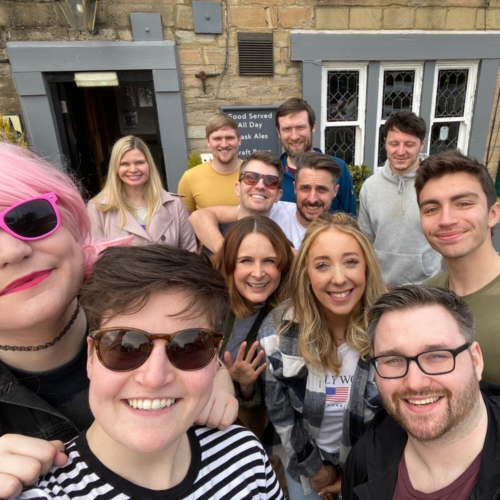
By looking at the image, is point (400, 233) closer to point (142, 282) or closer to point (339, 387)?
point (339, 387)

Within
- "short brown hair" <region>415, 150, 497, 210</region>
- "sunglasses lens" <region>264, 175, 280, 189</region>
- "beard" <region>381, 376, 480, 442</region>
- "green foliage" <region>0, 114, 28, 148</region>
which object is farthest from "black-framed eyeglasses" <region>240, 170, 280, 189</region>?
"green foliage" <region>0, 114, 28, 148</region>

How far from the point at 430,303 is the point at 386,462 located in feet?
2.11

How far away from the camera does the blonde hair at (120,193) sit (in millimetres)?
2877

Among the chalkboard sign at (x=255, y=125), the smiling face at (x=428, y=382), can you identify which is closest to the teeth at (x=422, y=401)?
the smiling face at (x=428, y=382)

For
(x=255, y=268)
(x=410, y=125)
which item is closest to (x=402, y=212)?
(x=410, y=125)

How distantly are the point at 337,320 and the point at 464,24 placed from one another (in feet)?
18.3

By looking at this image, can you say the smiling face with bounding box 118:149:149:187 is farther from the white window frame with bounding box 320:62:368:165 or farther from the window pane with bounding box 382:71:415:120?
the window pane with bounding box 382:71:415:120

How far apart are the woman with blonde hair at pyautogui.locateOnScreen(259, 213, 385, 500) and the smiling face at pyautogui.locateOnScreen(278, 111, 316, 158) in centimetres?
157

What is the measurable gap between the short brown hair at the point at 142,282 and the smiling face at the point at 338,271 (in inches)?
37.2

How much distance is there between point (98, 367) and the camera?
86cm

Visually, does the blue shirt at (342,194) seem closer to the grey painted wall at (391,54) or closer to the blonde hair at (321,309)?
the blonde hair at (321,309)

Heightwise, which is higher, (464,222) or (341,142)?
(341,142)

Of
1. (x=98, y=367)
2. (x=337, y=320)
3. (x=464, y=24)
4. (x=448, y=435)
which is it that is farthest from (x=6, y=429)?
(x=464, y=24)

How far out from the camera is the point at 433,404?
114cm
